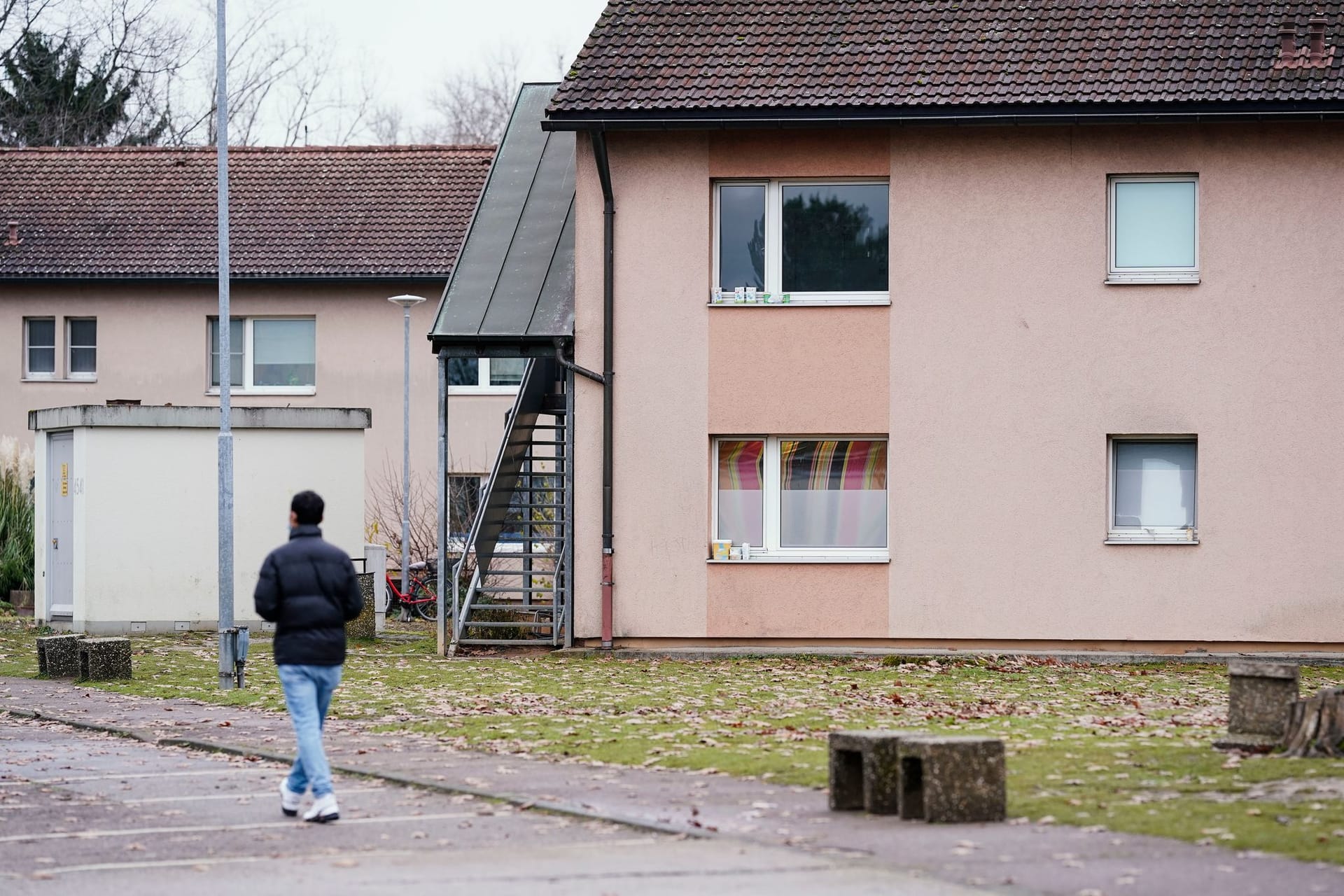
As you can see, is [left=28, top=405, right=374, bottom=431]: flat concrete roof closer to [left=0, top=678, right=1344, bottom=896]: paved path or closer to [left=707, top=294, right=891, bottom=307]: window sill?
[left=707, top=294, right=891, bottom=307]: window sill

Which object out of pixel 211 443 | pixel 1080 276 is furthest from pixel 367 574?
pixel 1080 276

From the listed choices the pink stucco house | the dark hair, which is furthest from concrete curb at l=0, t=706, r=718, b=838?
the pink stucco house

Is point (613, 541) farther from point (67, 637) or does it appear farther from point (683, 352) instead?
point (67, 637)

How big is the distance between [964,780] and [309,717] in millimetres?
3487

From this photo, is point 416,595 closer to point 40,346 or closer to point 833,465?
point 40,346

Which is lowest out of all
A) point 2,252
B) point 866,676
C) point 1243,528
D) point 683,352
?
point 866,676

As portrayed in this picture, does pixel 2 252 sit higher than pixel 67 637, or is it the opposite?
pixel 2 252

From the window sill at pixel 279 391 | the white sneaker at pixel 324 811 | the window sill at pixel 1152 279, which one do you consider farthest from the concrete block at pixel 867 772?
the window sill at pixel 279 391

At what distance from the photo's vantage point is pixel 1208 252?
68.2 ft

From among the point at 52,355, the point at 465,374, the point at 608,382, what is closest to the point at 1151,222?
the point at 608,382

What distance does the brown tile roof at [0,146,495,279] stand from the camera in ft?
118

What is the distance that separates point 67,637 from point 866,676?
25.5ft

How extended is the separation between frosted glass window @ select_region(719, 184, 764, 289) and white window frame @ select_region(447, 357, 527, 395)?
1557cm

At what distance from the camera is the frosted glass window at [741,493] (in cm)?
2139
